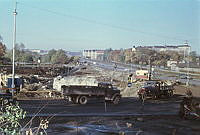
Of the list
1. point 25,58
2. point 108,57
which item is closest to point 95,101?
point 25,58

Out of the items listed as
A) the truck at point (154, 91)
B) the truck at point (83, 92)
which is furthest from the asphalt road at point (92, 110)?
the truck at point (154, 91)

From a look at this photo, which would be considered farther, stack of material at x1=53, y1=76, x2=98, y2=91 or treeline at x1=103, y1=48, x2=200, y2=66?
treeline at x1=103, y1=48, x2=200, y2=66

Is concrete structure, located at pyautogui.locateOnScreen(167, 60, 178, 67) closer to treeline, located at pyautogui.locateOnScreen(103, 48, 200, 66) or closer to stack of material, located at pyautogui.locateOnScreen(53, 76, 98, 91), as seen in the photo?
treeline, located at pyautogui.locateOnScreen(103, 48, 200, 66)

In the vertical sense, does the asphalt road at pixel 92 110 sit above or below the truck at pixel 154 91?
below

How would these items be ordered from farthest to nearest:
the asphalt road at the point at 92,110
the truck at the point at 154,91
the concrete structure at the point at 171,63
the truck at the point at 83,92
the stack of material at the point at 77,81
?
1. the concrete structure at the point at 171,63
2. the truck at the point at 154,91
3. the stack of material at the point at 77,81
4. the truck at the point at 83,92
5. the asphalt road at the point at 92,110

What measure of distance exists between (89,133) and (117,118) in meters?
4.17

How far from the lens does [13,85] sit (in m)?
22.8

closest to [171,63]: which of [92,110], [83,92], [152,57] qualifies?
[152,57]

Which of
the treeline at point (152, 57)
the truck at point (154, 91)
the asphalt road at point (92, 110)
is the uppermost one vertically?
the treeline at point (152, 57)

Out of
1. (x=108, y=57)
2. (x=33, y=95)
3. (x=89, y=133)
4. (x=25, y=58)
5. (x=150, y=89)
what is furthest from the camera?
(x=108, y=57)

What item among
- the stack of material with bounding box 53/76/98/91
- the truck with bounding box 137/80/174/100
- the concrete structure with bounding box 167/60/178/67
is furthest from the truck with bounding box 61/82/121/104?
the concrete structure with bounding box 167/60/178/67

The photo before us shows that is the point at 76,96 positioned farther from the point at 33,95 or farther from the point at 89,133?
the point at 89,133

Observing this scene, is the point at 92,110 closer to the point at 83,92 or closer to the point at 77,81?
the point at 83,92

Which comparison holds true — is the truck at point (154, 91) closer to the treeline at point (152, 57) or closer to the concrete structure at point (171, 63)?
the treeline at point (152, 57)
